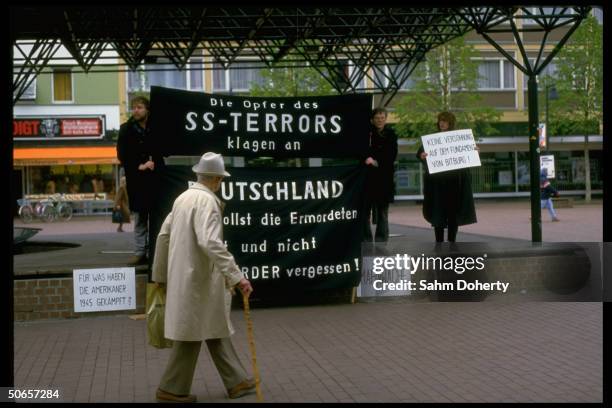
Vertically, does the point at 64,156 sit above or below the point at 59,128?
below

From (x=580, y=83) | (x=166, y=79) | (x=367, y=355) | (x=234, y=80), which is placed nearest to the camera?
(x=367, y=355)

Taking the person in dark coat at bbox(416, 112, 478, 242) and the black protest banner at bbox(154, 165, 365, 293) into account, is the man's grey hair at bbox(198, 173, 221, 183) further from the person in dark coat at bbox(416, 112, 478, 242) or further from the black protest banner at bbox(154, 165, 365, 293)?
the person in dark coat at bbox(416, 112, 478, 242)

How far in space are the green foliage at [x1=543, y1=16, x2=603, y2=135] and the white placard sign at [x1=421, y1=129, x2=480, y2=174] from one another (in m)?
29.4

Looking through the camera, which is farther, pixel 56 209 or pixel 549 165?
pixel 56 209

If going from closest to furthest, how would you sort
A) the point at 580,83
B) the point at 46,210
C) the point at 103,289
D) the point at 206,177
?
→ the point at 206,177 → the point at 103,289 → the point at 46,210 → the point at 580,83

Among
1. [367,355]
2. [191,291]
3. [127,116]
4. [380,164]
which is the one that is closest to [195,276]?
[191,291]

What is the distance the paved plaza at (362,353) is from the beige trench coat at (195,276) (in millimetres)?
585

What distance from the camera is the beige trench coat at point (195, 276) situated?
5.50 m

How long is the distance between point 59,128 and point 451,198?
31.3 metres

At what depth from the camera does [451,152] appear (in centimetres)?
1037

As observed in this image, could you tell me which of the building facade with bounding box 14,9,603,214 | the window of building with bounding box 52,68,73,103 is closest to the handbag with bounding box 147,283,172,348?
the building facade with bounding box 14,9,603,214

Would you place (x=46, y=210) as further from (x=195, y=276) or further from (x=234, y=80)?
(x=195, y=276)

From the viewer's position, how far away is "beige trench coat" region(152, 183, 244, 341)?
5504 mm

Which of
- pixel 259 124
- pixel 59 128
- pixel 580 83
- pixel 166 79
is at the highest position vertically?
pixel 166 79
